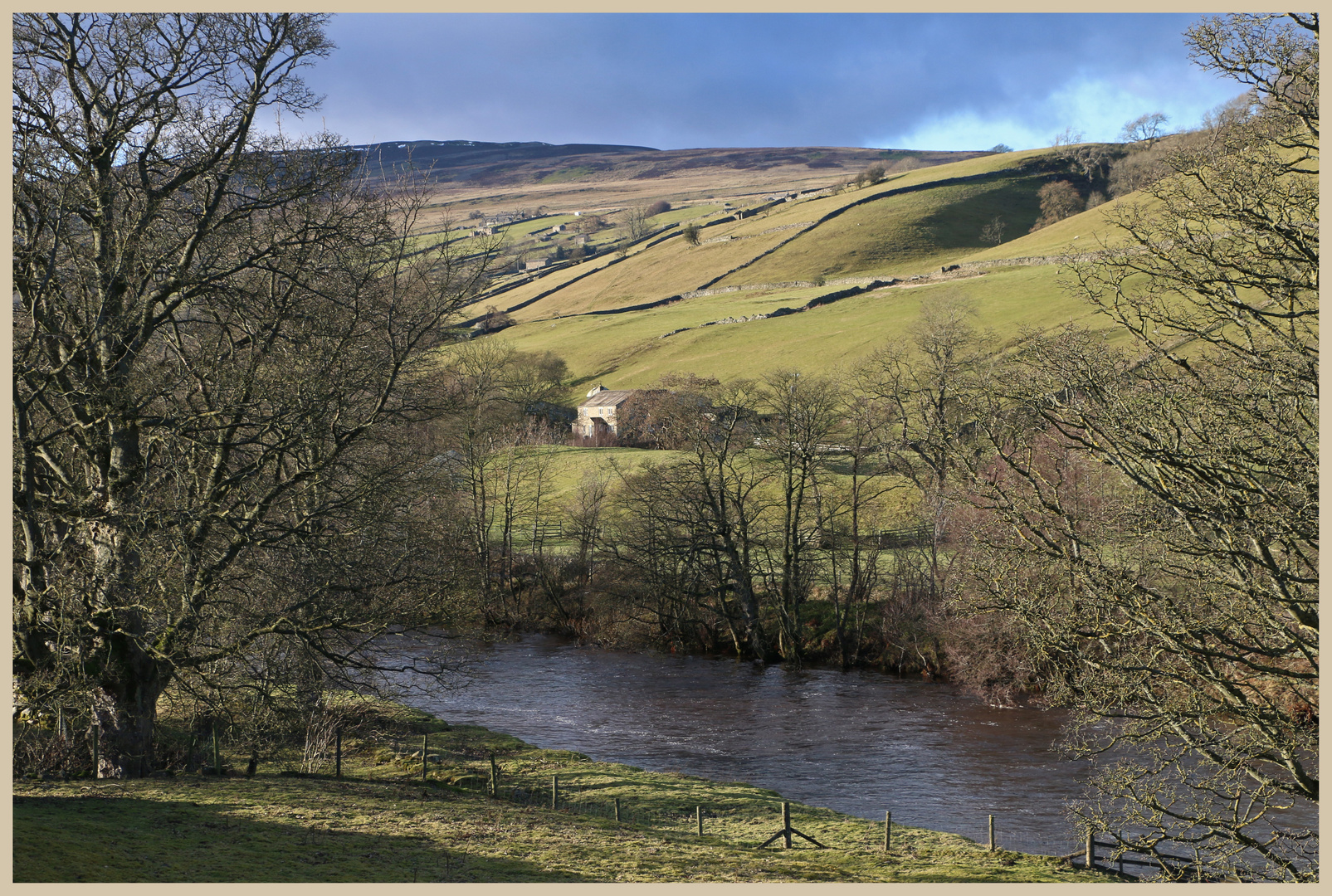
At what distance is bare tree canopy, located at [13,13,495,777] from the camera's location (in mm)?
13531

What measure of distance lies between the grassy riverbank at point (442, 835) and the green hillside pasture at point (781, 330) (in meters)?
55.8

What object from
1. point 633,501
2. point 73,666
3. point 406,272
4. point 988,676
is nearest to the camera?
point 73,666

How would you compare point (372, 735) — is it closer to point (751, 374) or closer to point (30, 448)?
point (30, 448)

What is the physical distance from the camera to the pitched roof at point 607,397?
254ft

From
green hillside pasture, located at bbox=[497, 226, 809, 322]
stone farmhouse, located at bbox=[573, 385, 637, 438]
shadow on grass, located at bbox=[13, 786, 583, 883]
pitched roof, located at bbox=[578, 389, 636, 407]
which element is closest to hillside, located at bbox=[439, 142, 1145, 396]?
green hillside pasture, located at bbox=[497, 226, 809, 322]

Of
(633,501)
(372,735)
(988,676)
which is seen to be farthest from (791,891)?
(633,501)

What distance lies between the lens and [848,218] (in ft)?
447

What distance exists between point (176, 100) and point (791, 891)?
50.1 ft

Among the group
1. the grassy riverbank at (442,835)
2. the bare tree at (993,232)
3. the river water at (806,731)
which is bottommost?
the river water at (806,731)

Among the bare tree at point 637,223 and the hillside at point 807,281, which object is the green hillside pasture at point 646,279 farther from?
the bare tree at point 637,223

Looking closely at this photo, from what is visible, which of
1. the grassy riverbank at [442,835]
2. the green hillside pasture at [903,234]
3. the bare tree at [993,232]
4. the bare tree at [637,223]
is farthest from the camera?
the bare tree at [637,223]

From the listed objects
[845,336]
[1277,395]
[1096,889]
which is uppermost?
[845,336]

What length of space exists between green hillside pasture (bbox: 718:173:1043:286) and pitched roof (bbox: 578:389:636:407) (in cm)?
4578

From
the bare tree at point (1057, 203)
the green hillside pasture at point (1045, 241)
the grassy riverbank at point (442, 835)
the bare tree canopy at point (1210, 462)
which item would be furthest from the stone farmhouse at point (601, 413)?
the bare tree at point (1057, 203)
